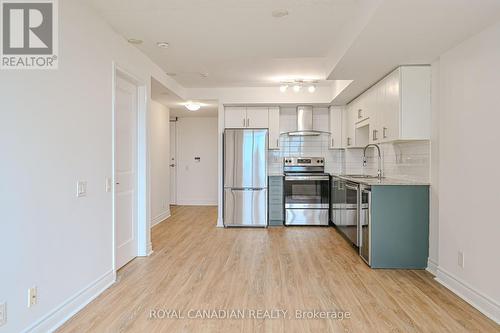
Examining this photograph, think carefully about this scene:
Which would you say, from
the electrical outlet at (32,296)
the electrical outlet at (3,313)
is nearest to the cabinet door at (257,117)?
the electrical outlet at (32,296)

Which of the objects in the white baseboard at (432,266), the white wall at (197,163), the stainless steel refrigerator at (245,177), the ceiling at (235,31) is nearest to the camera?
the ceiling at (235,31)

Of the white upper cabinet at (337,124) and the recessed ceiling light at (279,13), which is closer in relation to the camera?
the recessed ceiling light at (279,13)

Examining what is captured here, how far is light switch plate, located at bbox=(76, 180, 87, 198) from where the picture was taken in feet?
8.41

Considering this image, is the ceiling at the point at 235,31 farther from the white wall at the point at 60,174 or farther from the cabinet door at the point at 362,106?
the cabinet door at the point at 362,106

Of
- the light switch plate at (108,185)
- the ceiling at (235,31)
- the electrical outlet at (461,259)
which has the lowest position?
the electrical outlet at (461,259)

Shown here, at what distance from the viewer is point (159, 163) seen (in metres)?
6.29

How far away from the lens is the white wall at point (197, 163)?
8.43 meters

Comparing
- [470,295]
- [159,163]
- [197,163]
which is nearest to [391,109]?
[470,295]

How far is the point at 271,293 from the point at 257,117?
12.6 ft

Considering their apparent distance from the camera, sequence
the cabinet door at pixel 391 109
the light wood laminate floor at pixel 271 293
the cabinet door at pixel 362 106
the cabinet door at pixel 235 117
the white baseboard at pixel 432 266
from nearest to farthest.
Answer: the light wood laminate floor at pixel 271 293
the white baseboard at pixel 432 266
the cabinet door at pixel 391 109
the cabinet door at pixel 362 106
the cabinet door at pixel 235 117

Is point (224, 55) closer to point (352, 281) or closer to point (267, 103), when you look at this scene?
point (267, 103)

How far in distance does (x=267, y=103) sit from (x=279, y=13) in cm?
307

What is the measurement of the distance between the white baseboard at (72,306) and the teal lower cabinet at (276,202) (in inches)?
131

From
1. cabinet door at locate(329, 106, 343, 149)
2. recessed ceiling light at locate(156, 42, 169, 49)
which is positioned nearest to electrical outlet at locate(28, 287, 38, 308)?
recessed ceiling light at locate(156, 42, 169, 49)
